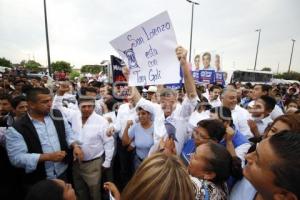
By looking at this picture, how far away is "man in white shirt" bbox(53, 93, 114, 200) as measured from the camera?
136 inches

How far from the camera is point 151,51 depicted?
2.90 meters

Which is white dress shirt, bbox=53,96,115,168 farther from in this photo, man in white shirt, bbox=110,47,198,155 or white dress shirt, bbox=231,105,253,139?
white dress shirt, bbox=231,105,253,139

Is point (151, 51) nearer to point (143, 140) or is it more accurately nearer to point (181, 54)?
point (181, 54)

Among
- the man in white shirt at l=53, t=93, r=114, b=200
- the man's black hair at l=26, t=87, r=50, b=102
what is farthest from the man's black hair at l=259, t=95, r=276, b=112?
the man's black hair at l=26, t=87, r=50, b=102

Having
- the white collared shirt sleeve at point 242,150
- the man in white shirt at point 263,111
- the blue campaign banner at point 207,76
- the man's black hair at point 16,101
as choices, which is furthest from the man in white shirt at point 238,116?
the blue campaign banner at point 207,76

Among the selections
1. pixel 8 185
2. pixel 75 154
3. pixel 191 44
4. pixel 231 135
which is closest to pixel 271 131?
pixel 231 135

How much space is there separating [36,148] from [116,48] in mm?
1623

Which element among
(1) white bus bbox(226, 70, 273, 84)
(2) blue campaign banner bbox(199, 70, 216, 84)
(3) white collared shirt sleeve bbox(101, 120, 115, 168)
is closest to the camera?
(3) white collared shirt sleeve bbox(101, 120, 115, 168)

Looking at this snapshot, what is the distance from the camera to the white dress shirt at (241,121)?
3.64 m

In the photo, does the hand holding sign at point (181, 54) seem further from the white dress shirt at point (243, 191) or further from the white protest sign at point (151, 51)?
the white dress shirt at point (243, 191)

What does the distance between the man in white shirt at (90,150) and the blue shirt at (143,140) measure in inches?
17.1

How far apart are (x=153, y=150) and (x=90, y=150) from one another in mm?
995

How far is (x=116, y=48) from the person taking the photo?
3.17 m

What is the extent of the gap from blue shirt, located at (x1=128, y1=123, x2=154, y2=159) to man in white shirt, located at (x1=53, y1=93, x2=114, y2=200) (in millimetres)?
434
